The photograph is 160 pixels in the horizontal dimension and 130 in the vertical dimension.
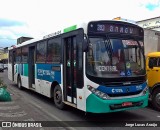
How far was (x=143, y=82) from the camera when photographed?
8.09 metres

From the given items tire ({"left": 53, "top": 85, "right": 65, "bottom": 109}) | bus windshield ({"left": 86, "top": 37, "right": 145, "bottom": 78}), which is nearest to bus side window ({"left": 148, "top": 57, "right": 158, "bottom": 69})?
bus windshield ({"left": 86, "top": 37, "right": 145, "bottom": 78})

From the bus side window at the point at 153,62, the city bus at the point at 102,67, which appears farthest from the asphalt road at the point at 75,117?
the bus side window at the point at 153,62

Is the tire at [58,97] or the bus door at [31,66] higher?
the bus door at [31,66]

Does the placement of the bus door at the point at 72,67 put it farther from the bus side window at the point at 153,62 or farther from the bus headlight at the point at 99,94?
the bus side window at the point at 153,62

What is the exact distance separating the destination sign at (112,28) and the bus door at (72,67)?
463 millimetres

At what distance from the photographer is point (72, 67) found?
28.1 feet

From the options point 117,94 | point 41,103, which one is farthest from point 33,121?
point 41,103

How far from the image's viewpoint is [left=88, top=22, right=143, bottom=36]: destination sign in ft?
24.6

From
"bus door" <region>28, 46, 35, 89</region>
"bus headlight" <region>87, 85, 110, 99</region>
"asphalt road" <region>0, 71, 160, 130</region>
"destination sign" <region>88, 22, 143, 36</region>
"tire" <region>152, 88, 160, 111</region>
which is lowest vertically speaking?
"asphalt road" <region>0, 71, 160, 130</region>

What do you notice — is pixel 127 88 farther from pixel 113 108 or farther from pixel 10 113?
pixel 10 113

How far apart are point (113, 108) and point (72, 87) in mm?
1760

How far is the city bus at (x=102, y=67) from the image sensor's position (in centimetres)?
725

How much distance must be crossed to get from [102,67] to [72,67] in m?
1.52

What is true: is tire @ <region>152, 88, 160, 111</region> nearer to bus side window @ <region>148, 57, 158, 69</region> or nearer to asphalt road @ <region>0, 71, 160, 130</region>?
asphalt road @ <region>0, 71, 160, 130</region>
